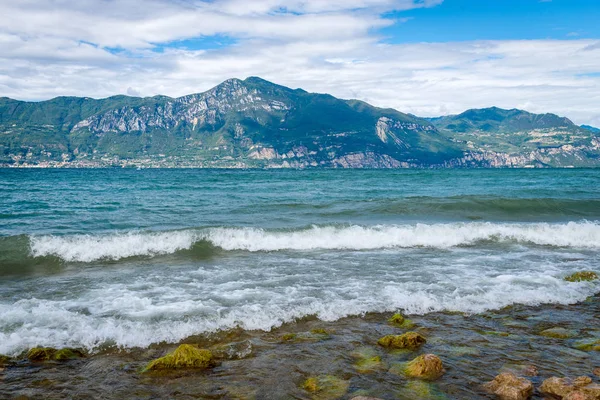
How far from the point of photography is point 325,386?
7.12 meters

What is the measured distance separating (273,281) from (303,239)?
785cm

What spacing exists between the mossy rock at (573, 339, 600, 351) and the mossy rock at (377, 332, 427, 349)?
3338mm

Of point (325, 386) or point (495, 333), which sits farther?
point (495, 333)

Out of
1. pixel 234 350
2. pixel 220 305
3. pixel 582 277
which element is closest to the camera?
pixel 234 350

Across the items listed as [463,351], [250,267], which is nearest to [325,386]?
[463,351]

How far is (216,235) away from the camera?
2189 cm

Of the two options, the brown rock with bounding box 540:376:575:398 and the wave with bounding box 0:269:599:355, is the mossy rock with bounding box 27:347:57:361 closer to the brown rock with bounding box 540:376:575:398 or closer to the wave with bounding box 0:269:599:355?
the wave with bounding box 0:269:599:355

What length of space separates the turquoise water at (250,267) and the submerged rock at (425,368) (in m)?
3.53

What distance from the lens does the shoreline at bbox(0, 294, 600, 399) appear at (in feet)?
23.1

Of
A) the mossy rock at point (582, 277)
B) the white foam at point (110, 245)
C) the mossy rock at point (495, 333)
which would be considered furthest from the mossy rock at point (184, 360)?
the mossy rock at point (582, 277)

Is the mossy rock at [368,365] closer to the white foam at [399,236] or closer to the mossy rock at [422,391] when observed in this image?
the mossy rock at [422,391]

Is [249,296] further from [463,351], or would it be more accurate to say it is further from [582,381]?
[582,381]

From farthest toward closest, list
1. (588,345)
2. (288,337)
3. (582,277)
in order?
(582,277), (288,337), (588,345)

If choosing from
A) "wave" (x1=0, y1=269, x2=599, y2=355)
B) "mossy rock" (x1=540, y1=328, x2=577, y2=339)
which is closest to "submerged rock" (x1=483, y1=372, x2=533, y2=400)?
"mossy rock" (x1=540, y1=328, x2=577, y2=339)
